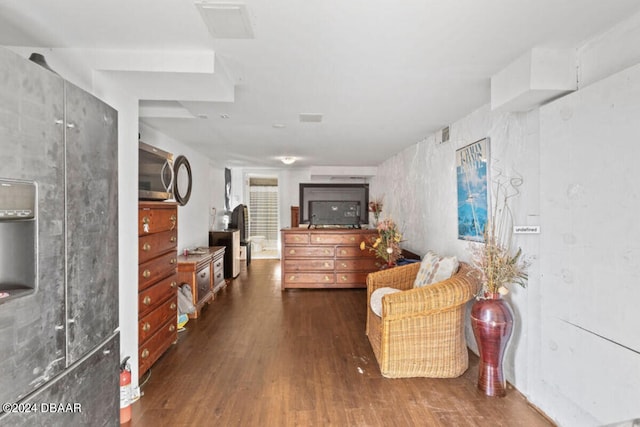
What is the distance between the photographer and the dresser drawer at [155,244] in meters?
2.33

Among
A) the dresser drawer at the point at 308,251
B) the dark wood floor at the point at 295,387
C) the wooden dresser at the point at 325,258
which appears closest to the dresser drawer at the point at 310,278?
the wooden dresser at the point at 325,258

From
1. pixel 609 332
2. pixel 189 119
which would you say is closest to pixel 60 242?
pixel 189 119

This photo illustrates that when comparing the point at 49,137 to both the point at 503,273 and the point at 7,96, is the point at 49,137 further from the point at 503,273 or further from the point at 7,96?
the point at 503,273

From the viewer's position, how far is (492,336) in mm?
2137

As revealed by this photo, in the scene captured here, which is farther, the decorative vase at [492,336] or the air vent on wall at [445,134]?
the air vent on wall at [445,134]

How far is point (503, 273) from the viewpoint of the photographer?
215 cm

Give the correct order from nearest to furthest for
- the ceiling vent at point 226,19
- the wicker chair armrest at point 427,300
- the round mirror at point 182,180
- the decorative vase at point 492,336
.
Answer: the ceiling vent at point 226,19, the decorative vase at point 492,336, the wicker chair armrest at point 427,300, the round mirror at point 182,180

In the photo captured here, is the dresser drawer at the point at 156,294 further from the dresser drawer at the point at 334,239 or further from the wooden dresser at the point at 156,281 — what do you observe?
the dresser drawer at the point at 334,239

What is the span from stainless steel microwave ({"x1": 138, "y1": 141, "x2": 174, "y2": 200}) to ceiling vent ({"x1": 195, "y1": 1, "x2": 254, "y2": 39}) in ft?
4.48

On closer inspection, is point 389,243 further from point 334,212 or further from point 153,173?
point 153,173

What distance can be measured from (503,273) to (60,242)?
2489 mm

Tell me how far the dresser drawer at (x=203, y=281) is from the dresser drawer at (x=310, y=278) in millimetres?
1193

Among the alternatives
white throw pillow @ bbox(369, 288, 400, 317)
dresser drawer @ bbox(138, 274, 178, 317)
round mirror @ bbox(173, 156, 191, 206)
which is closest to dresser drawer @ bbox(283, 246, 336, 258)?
round mirror @ bbox(173, 156, 191, 206)

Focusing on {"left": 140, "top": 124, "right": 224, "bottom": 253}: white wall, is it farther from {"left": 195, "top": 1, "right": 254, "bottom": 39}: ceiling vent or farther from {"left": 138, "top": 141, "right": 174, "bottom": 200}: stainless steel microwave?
{"left": 195, "top": 1, "right": 254, "bottom": 39}: ceiling vent
